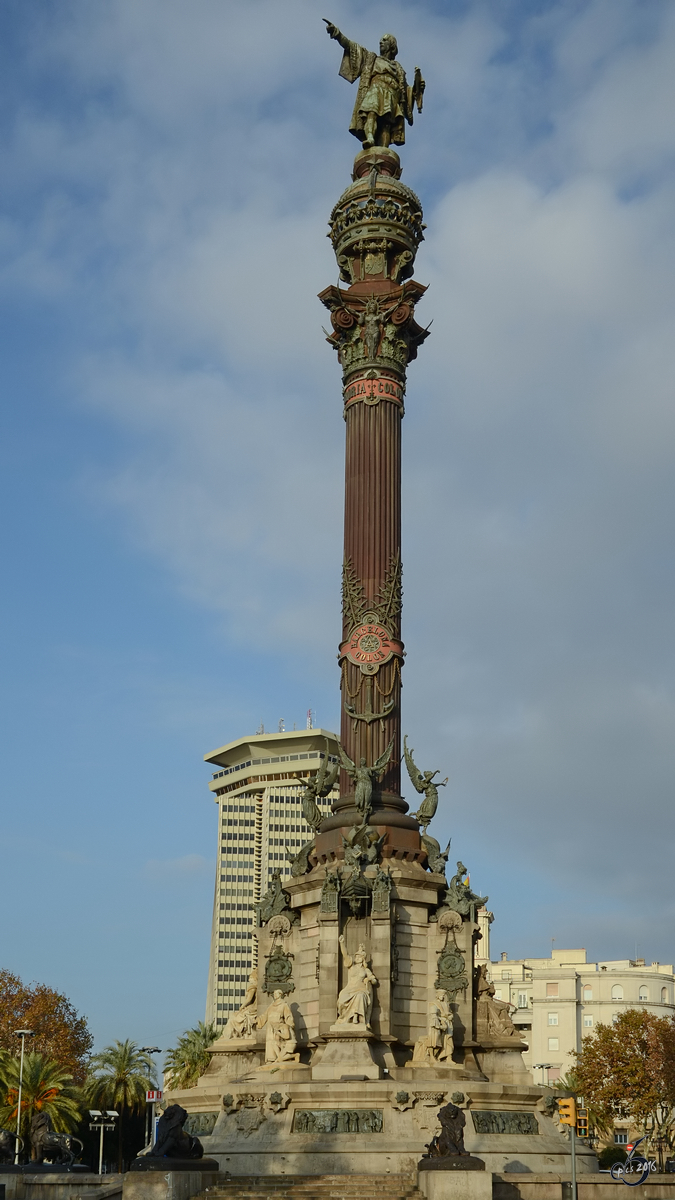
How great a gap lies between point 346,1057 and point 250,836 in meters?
137

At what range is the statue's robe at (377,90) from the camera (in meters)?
54.4

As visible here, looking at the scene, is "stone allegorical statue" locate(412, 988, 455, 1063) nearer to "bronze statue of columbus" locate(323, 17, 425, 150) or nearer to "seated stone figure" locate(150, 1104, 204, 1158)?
"seated stone figure" locate(150, 1104, 204, 1158)

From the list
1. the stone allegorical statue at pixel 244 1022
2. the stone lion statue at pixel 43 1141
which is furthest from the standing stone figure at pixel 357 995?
the stone lion statue at pixel 43 1141

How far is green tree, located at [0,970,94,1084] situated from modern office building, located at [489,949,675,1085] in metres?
45.3

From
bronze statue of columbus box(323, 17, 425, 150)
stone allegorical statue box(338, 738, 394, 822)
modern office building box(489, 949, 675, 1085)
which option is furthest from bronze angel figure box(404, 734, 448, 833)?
modern office building box(489, 949, 675, 1085)

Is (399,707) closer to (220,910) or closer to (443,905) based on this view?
(443,905)

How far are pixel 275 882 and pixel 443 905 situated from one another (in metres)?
5.69

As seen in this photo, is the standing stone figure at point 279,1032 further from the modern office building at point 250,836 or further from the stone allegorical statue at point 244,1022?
the modern office building at point 250,836

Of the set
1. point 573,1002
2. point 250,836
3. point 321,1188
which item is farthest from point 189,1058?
point 250,836

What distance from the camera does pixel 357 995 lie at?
40000 millimetres

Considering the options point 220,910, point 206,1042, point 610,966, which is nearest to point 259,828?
point 220,910

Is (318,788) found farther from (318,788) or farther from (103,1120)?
(103,1120)

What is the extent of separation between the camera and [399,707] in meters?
47.2

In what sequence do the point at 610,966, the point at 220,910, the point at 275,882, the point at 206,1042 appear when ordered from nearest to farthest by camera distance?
1. the point at 275,882
2. the point at 206,1042
3. the point at 610,966
4. the point at 220,910
